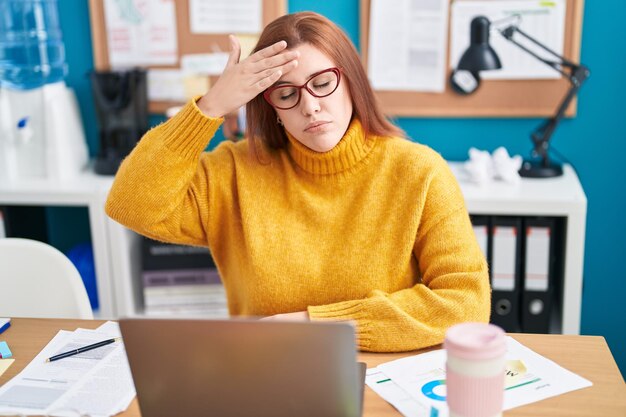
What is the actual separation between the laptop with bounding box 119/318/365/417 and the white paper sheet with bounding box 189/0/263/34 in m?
1.89

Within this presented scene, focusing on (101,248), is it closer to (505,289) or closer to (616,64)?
(505,289)

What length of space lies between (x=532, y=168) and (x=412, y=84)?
1.68 feet

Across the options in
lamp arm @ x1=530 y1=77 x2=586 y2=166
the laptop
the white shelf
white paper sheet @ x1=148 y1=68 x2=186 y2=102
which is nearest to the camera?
the laptop

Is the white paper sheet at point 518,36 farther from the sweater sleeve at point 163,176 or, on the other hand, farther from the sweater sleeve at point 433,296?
the sweater sleeve at point 163,176

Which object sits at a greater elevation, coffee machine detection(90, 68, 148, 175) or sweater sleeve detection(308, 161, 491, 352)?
coffee machine detection(90, 68, 148, 175)

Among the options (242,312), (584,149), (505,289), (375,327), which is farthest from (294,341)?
(584,149)

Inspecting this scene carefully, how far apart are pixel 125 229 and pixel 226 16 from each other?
33.2 inches

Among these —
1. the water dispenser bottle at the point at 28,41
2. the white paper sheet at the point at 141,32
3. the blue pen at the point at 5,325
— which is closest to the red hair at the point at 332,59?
the blue pen at the point at 5,325

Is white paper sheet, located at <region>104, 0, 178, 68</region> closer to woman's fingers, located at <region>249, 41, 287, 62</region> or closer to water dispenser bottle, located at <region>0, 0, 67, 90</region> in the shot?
water dispenser bottle, located at <region>0, 0, 67, 90</region>

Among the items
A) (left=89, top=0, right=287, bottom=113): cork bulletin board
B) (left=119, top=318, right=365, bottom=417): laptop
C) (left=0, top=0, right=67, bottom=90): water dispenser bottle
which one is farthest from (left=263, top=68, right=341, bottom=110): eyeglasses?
(left=0, top=0, right=67, bottom=90): water dispenser bottle

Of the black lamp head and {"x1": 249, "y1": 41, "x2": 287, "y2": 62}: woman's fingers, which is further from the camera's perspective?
the black lamp head

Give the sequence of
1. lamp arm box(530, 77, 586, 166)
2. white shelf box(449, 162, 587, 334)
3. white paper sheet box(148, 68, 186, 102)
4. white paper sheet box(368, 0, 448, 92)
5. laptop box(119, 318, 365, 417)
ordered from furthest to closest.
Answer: white paper sheet box(148, 68, 186, 102), white paper sheet box(368, 0, 448, 92), lamp arm box(530, 77, 586, 166), white shelf box(449, 162, 587, 334), laptop box(119, 318, 365, 417)

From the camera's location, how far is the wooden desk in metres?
1.10

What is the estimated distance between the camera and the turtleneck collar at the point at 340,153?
5.07 feet
